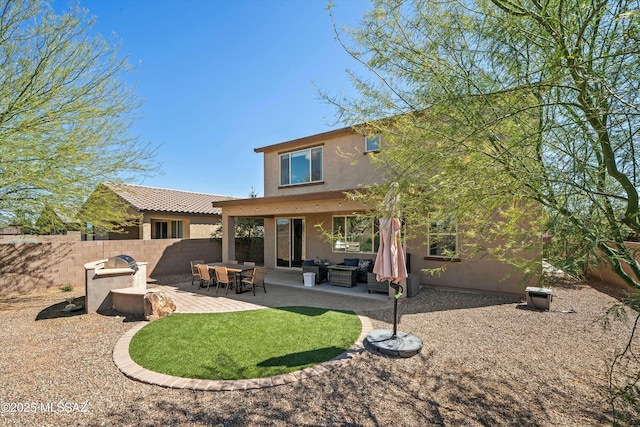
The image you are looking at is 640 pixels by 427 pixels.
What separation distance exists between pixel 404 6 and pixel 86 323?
9543 millimetres

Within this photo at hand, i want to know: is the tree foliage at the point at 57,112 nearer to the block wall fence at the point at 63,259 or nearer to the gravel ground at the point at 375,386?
the block wall fence at the point at 63,259

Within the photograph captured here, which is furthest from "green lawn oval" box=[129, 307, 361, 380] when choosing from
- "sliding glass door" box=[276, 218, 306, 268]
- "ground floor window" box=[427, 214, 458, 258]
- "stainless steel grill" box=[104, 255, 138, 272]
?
"sliding glass door" box=[276, 218, 306, 268]

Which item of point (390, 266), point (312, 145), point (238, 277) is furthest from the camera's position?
point (312, 145)

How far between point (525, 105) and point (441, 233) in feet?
12.5

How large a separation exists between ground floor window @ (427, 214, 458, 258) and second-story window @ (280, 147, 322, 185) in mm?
6459

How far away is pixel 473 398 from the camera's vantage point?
13.6 feet

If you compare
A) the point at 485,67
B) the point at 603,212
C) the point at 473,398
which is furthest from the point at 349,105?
the point at 473,398

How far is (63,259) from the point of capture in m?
11.6

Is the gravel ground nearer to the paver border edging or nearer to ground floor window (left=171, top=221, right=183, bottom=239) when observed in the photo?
the paver border edging

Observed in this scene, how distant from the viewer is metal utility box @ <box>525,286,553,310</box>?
822 cm

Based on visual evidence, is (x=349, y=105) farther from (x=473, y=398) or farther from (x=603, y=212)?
(x=473, y=398)

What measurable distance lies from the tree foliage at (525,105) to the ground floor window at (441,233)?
47cm

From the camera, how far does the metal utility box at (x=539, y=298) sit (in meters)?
8.22

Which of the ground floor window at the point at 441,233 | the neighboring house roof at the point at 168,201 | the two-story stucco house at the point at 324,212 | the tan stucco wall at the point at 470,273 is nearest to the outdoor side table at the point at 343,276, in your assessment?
the two-story stucco house at the point at 324,212
